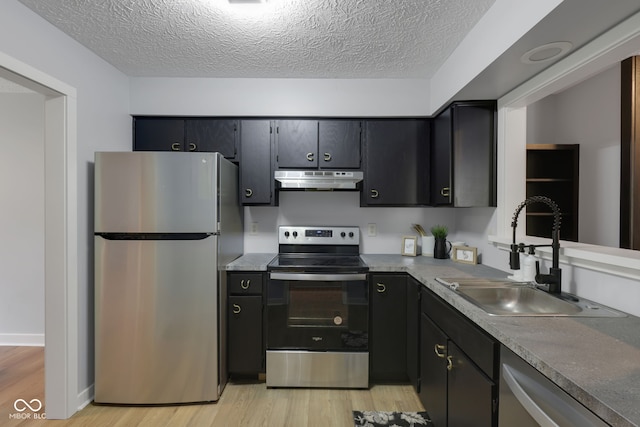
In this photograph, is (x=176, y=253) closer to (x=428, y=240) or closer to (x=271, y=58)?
(x=271, y=58)

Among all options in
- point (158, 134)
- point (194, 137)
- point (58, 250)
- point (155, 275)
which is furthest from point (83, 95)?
Result: point (155, 275)

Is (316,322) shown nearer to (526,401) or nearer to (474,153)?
(526,401)

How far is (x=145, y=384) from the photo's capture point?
6.48 feet

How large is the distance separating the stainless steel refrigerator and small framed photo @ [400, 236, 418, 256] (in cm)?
160

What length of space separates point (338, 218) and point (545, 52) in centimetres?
184

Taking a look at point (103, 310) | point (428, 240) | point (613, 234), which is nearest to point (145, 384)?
point (103, 310)

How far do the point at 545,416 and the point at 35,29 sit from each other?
2898 millimetres

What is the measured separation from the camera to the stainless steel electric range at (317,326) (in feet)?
7.15

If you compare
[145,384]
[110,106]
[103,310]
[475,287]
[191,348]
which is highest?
[110,106]

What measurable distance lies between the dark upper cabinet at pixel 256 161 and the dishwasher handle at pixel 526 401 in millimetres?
1955

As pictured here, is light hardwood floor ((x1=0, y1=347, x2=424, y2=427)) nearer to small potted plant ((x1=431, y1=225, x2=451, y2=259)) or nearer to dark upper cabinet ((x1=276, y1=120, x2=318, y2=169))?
small potted plant ((x1=431, y1=225, x2=451, y2=259))

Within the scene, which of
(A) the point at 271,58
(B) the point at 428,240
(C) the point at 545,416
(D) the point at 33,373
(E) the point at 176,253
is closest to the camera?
(C) the point at 545,416

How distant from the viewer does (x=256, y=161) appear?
251 centimetres

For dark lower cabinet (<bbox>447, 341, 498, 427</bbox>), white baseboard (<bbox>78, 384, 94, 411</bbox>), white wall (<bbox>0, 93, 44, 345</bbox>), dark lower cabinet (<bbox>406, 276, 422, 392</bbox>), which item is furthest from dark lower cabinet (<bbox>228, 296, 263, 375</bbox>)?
white wall (<bbox>0, 93, 44, 345</bbox>)
